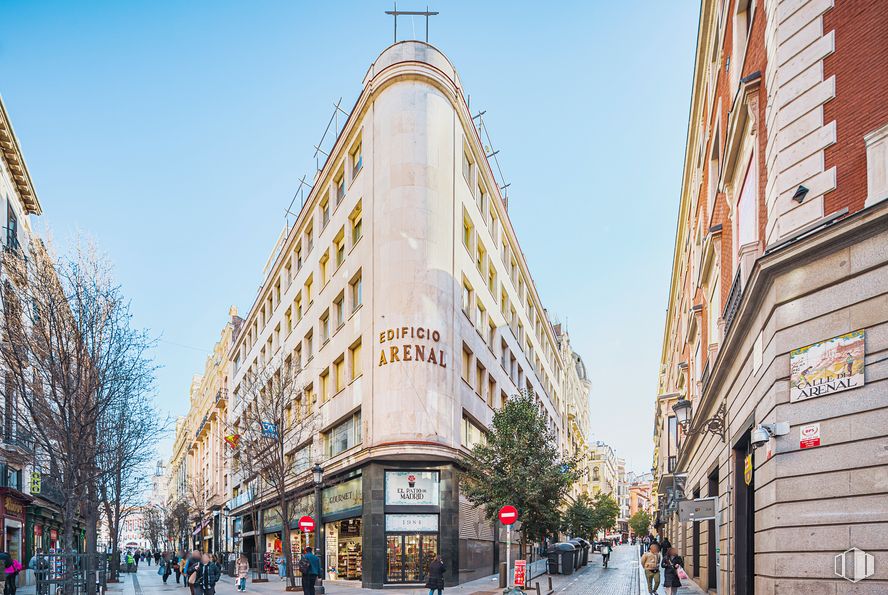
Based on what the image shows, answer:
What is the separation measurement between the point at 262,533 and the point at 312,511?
16.1 meters

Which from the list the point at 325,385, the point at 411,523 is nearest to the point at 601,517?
the point at 325,385

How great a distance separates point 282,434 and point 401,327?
7.41 metres

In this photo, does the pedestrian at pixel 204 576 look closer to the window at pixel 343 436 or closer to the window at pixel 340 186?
the window at pixel 343 436

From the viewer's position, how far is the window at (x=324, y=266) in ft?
134

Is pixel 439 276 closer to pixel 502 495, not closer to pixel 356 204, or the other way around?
pixel 356 204

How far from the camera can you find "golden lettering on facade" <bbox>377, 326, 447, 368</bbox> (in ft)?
103

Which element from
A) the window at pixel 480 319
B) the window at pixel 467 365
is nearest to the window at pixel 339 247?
the window at pixel 480 319

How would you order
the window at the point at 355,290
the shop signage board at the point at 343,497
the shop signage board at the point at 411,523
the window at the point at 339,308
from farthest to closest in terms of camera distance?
the window at the point at 339,308, the window at the point at 355,290, the shop signage board at the point at 343,497, the shop signage board at the point at 411,523

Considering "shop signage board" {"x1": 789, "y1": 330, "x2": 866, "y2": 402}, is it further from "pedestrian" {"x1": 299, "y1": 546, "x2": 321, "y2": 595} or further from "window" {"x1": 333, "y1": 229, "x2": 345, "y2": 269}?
"window" {"x1": 333, "y1": 229, "x2": 345, "y2": 269}

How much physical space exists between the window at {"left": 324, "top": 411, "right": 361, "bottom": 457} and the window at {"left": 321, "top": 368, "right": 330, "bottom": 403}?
1.76 m

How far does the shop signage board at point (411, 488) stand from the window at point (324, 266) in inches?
510

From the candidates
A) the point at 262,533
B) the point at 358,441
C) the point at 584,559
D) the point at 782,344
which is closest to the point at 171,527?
the point at 262,533

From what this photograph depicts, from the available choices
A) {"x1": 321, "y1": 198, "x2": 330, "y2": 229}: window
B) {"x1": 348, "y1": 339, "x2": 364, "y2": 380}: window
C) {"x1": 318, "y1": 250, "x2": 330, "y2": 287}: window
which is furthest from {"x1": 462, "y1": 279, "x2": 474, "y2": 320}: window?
{"x1": 321, "y1": 198, "x2": 330, "y2": 229}: window

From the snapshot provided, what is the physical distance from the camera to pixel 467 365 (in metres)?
37.3
